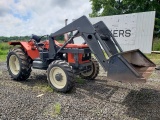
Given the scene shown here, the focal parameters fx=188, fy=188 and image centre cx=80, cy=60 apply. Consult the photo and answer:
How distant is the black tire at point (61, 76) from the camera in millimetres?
4189

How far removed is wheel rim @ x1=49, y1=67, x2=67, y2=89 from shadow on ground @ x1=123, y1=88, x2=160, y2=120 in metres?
1.43

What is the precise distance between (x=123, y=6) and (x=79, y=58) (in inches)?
843

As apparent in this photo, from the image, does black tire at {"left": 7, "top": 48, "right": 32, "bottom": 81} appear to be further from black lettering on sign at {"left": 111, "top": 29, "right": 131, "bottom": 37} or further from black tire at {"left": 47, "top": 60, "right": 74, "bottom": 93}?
black lettering on sign at {"left": 111, "top": 29, "right": 131, "bottom": 37}

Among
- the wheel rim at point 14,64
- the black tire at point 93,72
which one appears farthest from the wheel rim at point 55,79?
the wheel rim at point 14,64

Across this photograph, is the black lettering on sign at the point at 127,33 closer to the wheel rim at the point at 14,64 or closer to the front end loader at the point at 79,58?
the front end loader at the point at 79,58

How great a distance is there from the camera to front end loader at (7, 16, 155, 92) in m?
3.64

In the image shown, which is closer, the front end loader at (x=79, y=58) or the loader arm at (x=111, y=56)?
the loader arm at (x=111, y=56)

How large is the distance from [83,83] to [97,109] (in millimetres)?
1835

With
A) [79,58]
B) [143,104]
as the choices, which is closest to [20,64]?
[79,58]

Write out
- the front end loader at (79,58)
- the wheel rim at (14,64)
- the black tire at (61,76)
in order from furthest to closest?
the wheel rim at (14,64), the black tire at (61,76), the front end loader at (79,58)

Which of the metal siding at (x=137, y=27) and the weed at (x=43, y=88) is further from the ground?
the metal siding at (x=137, y=27)

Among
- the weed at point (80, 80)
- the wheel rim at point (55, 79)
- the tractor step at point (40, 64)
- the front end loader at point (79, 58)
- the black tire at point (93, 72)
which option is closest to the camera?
the front end loader at point (79, 58)

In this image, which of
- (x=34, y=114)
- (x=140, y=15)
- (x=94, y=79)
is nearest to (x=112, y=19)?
(x=140, y=15)

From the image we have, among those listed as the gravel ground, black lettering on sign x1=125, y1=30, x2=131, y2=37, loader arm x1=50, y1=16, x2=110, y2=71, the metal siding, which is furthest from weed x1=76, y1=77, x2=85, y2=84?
black lettering on sign x1=125, y1=30, x2=131, y2=37
